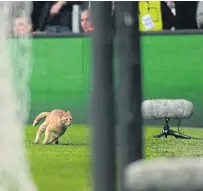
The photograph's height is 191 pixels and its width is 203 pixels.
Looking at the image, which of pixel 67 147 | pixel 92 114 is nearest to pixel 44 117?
pixel 67 147

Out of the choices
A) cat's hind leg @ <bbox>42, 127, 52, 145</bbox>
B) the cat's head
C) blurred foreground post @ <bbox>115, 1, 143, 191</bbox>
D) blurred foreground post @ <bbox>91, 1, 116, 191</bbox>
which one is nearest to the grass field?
cat's hind leg @ <bbox>42, 127, 52, 145</bbox>

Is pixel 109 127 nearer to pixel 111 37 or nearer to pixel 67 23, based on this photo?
pixel 111 37

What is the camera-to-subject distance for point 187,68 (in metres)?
8.80

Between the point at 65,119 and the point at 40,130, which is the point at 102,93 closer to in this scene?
the point at 65,119

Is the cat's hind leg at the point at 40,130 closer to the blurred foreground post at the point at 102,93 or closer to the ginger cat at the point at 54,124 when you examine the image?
the ginger cat at the point at 54,124

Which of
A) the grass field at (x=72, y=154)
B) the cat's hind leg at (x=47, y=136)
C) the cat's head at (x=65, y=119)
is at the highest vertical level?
the cat's head at (x=65, y=119)

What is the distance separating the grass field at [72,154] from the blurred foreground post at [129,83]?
2.94m

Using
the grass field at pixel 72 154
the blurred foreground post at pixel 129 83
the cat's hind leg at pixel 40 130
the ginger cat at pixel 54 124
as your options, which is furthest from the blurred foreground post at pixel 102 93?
the cat's hind leg at pixel 40 130

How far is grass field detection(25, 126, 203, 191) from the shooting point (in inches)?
231

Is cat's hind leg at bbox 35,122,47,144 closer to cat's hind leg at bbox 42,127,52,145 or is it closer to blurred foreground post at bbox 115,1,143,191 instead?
cat's hind leg at bbox 42,127,52,145

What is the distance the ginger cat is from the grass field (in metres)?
0.08

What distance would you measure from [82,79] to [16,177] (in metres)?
3.98

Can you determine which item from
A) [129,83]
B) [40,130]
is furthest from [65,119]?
[129,83]

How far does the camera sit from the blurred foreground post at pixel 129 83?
2566 millimetres
